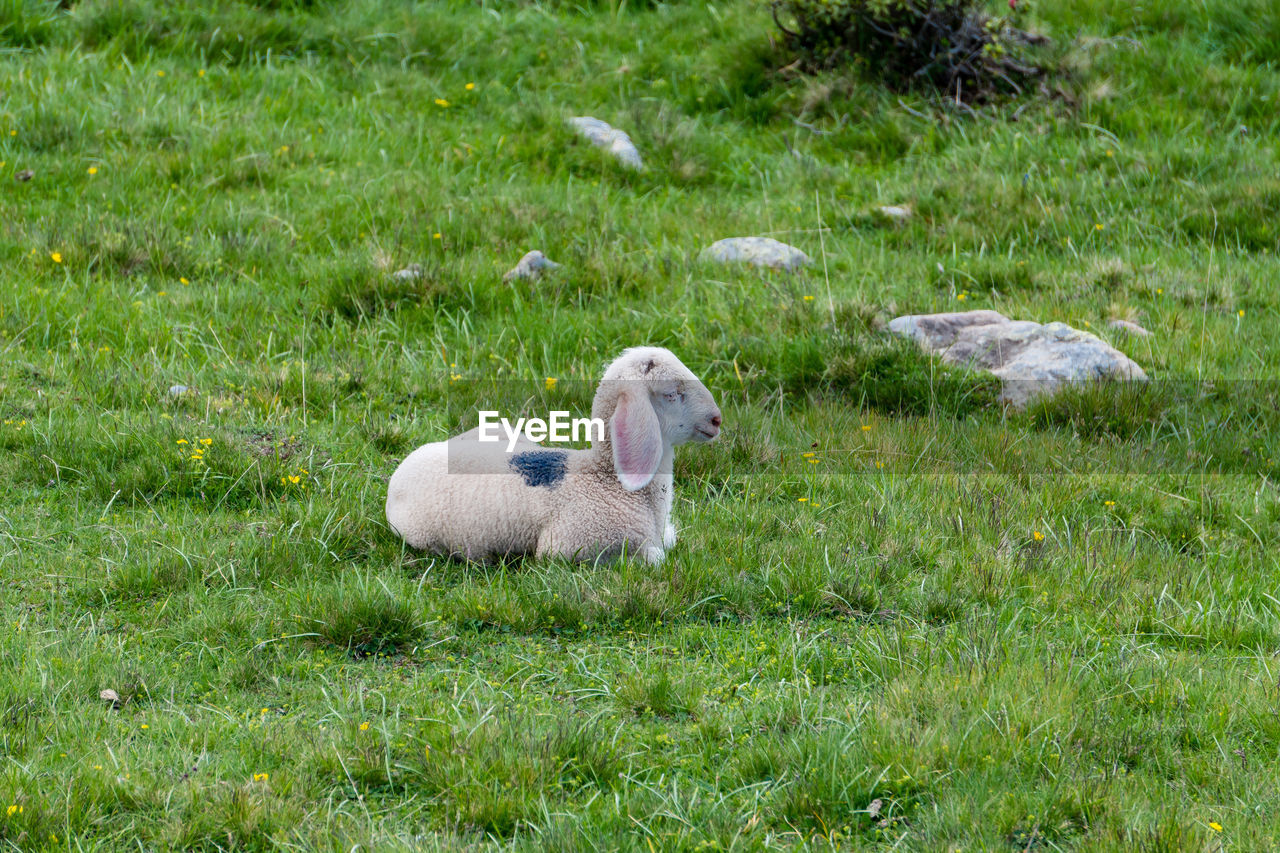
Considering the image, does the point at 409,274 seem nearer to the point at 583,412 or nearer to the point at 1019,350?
the point at 583,412

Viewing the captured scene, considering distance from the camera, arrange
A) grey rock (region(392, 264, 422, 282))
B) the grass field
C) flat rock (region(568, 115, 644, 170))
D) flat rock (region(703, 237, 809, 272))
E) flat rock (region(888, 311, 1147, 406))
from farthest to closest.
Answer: flat rock (region(568, 115, 644, 170)) → flat rock (region(703, 237, 809, 272)) → grey rock (region(392, 264, 422, 282)) → flat rock (region(888, 311, 1147, 406)) → the grass field

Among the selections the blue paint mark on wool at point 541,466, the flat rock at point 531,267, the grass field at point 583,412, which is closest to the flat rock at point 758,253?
the grass field at point 583,412

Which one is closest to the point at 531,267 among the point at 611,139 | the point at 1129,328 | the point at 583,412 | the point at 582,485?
the point at 583,412

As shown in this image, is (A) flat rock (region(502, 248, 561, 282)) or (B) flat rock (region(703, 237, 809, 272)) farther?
(B) flat rock (region(703, 237, 809, 272))

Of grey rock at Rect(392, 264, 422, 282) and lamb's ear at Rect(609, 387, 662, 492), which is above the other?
lamb's ear at Rect(609, 387, 662, 492)

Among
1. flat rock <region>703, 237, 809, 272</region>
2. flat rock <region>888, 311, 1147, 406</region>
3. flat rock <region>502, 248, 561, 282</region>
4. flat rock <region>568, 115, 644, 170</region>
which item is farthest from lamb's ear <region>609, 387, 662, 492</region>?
flat rock <region>568, 115, 644, 170</region>

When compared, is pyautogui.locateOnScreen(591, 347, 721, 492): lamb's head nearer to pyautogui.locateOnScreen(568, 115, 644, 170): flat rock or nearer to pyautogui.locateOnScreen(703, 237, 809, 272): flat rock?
pyautogui.locateOnScreen(703, 237, 809, 272): flat rock

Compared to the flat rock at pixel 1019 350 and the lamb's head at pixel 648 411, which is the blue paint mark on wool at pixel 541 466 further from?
the flat rock at pixel 1019 350

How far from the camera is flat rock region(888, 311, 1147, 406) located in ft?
19.8

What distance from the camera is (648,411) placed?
4246 mm

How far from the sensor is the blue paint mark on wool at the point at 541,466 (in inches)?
172

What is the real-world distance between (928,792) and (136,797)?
2.08 metres

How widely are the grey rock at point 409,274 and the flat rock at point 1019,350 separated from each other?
105 inches

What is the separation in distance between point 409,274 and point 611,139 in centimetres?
264
